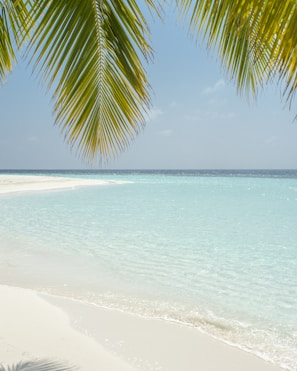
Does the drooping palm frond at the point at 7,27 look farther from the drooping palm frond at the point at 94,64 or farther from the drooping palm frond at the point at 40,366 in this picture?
the drooping palm frond at the point at 40,366

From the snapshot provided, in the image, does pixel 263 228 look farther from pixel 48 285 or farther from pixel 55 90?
pixel 55 90

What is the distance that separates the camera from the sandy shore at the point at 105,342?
104 inches

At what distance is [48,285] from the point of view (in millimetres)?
4430

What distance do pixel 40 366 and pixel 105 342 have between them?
61cm

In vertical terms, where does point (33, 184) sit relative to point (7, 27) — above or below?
below

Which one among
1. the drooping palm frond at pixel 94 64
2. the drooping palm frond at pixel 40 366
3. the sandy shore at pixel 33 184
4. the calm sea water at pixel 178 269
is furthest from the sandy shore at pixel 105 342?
the sandy shore at pixel 33 184

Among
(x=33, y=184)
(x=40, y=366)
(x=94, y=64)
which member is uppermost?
(x=94, y=64)

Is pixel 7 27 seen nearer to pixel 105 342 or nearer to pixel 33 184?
pixel 105 342

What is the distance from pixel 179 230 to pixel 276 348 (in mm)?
5667

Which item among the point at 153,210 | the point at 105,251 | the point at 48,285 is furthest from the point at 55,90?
the point at 153,210

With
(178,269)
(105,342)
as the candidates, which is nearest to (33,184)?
(178,269)

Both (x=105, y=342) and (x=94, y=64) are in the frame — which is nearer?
(x=94, y=64)

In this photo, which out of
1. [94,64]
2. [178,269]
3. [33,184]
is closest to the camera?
[94,64]

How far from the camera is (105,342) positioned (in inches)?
116
